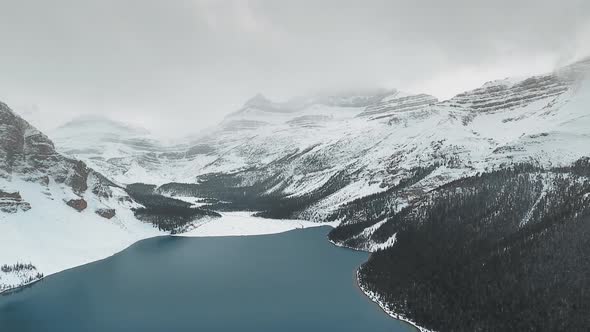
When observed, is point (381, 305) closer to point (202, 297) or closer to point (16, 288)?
point (202, 297)

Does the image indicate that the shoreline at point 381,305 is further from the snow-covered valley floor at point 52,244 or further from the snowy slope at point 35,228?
the snowy slope at point 35,228

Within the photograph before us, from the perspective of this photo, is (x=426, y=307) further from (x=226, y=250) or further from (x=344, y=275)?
(x=226, y=250)

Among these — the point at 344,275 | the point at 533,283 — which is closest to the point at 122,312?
the point at 344,275

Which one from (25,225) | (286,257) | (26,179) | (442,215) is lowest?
(286,257)

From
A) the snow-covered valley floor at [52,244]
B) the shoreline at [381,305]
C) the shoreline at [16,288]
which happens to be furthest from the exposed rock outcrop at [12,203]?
the shoreline at [381,305]

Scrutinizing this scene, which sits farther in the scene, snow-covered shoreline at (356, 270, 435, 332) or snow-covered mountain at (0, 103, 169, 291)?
snow-covered mountain at (0, 103, 169, 291)

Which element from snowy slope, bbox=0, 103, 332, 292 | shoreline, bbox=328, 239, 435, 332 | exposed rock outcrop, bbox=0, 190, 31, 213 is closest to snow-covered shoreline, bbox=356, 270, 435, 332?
shoreline, bbox=328, 239, 435, 332

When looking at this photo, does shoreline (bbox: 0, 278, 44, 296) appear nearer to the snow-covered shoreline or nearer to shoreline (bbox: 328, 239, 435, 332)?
shoreline (bbox: 328, 239, 435, 332)

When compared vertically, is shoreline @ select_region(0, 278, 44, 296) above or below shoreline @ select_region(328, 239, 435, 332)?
above

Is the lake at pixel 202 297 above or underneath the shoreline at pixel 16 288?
underneath
